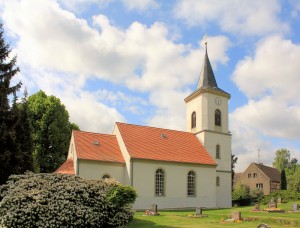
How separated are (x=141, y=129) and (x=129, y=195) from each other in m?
16.7

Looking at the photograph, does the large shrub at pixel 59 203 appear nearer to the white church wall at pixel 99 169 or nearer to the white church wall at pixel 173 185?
the white church wall at pixel 99 169

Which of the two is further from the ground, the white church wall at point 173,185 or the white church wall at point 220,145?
the white church wall at point 220,145

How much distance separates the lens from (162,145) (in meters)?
33.3

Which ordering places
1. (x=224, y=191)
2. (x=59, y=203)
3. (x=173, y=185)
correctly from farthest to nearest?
1. (x=224, y=191)
2. (x=173, y=185)
3. (x=59, y=203)

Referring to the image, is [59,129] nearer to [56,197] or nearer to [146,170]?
[146,170]

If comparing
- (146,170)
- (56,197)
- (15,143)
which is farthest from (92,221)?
(146,170)

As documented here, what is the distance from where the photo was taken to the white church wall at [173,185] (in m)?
30.1

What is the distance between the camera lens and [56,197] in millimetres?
16562

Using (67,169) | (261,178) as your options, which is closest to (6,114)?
(67,169)

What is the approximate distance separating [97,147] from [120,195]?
533 inches

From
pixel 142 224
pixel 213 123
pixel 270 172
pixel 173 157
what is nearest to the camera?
pixel 142 224

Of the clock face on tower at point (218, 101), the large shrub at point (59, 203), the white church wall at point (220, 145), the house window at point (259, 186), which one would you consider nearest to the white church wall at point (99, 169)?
the large shrub at point (59, 203)

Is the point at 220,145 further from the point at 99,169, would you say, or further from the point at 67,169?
the point at 67,169

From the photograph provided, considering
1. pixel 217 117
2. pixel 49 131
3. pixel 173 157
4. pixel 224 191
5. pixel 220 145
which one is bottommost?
pixel 224 191
